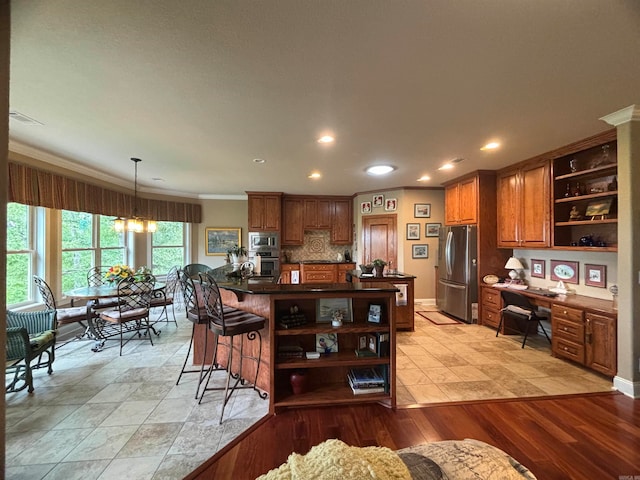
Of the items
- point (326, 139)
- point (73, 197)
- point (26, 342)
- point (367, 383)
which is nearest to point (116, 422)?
point (26, 342)

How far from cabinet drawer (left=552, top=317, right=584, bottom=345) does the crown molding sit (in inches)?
81.0

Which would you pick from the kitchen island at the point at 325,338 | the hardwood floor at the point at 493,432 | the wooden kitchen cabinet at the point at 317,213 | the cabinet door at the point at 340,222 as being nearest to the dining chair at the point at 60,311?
the kitchen island at the point at 325,338

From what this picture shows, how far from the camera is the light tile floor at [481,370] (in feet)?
8.11

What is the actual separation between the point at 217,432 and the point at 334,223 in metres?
5.26

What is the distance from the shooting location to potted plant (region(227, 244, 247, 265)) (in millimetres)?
6142

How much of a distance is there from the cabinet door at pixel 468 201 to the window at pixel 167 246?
614 cm

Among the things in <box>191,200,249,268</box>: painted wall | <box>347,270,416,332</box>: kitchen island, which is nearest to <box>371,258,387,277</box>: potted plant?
<box>347,270,416,332</box>: kitchen island

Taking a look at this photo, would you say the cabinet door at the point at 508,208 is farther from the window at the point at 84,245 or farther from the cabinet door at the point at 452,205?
the window at the point at 84,245

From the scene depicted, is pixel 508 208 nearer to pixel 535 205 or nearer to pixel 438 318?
pixel 535 205

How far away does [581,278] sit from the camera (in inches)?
134

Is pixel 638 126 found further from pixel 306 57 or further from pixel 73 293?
pixel 73 293

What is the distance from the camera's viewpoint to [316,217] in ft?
21.9

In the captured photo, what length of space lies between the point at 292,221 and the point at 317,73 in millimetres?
4931

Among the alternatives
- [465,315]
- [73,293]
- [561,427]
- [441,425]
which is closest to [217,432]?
[441,425]
